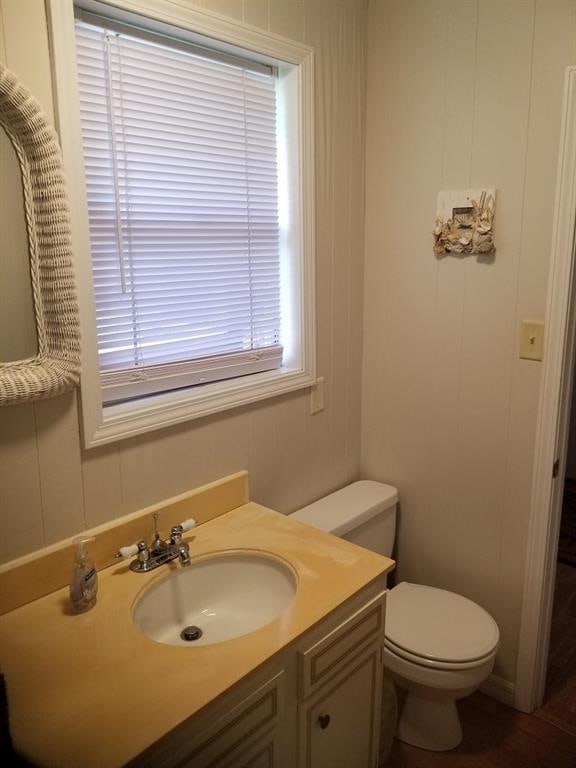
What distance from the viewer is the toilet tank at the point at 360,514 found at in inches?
78.0

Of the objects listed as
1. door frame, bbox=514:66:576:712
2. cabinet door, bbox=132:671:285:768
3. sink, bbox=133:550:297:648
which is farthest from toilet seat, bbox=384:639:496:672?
cabinet door, bbox=132:671:285:768

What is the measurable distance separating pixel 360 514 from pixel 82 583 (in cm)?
102

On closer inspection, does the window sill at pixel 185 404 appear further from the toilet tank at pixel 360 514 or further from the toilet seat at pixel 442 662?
the toilet seat at pixel 442 662

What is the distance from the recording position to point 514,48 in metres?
1.75

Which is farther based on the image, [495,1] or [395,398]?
[395,398]

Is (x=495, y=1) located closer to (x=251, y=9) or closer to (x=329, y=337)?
(x=251, y=9)

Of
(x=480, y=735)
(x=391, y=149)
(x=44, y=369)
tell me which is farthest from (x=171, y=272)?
(x=480, y=735)

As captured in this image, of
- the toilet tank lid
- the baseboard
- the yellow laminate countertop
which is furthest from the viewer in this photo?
the baseboard

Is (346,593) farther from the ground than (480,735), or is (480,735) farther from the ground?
(346,593)

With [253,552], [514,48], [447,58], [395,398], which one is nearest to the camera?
[253,552]

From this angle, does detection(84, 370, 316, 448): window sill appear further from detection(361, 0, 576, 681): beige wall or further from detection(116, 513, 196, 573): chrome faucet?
detection(361, 0, 576, 681): beige wall

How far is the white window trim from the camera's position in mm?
1274

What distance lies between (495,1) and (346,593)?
1.75 meters

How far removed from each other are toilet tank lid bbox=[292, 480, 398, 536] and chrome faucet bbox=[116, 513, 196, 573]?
1.76 ft
